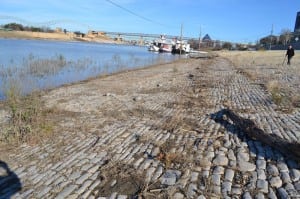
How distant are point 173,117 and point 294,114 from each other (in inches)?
148

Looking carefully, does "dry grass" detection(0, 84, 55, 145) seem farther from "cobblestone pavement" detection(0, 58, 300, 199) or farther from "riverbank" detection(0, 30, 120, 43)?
"riverbank" detection(0, 30, 120, 43)

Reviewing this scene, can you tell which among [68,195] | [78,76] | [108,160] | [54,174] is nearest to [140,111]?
[108,160]

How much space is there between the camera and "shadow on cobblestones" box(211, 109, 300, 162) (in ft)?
19.9

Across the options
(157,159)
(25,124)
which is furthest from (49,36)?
(157,159)

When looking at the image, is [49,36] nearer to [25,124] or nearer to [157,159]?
[25,124]

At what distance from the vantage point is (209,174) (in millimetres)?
5297

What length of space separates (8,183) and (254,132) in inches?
210

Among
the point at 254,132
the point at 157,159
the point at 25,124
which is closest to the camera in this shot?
the point at 157,159

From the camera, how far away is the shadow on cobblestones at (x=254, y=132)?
6.07 m

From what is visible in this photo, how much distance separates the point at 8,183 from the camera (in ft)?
17.2

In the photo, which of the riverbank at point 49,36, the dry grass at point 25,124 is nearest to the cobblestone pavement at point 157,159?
the dry grass at point 25,124

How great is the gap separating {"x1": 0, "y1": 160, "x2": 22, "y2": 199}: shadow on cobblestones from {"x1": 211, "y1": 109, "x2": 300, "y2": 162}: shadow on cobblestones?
4932 mm

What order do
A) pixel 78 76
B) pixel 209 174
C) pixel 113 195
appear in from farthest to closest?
pixel 78 76
pixel 209 174
pixel 113 195

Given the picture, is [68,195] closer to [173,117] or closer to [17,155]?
[17,155]
